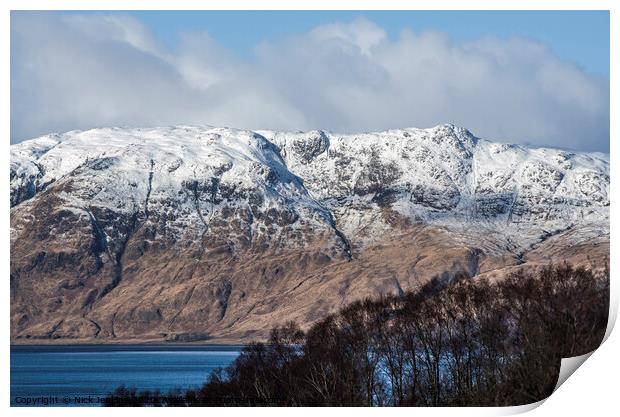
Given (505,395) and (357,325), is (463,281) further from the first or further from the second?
(505,395)

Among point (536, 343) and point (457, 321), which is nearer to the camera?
point (536, 343)

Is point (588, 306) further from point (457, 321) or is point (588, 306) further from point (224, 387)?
point (224, 387)
